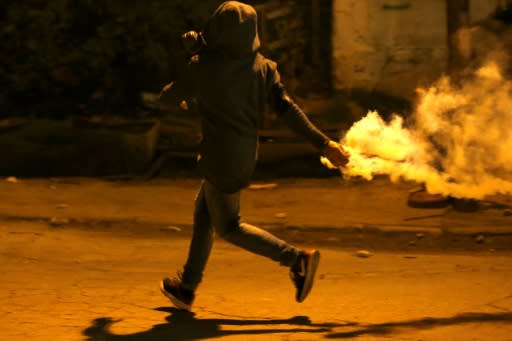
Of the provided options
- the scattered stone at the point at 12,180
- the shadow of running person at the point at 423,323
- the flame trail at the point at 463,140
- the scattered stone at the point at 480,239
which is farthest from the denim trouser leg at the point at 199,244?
the scattered stone at the point at 12,180

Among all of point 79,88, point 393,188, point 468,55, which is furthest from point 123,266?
point 79,88

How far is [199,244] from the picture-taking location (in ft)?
19.8

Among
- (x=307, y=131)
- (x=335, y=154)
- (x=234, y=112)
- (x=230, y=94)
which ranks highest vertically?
(x=230, y=94)

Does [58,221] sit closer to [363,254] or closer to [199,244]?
[363,254]

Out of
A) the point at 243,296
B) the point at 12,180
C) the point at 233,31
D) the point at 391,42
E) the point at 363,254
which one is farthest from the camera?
the point at 391,42

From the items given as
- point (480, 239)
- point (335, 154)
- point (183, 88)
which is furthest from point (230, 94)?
point (480, 239)

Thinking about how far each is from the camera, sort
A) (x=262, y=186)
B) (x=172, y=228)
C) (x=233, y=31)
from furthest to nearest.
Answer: (x=262, y=186), (x=172, y=228), (x=233, y=31)

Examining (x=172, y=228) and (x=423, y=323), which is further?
(x=172, y=228)

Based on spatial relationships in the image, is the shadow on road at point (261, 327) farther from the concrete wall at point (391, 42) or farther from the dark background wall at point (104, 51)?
the dark background wall at point (104, 51)

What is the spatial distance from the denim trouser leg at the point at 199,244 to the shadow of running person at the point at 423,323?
0.91 m

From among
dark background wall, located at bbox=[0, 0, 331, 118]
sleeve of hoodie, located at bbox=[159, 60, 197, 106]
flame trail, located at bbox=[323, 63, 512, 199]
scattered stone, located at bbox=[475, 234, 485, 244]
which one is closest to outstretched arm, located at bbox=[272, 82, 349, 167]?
sleeve of hoodie, located at bbox=[159, 60, 197, 106]

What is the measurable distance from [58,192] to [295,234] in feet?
9.07

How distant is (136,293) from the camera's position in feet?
21.5

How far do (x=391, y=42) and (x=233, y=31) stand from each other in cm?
752
